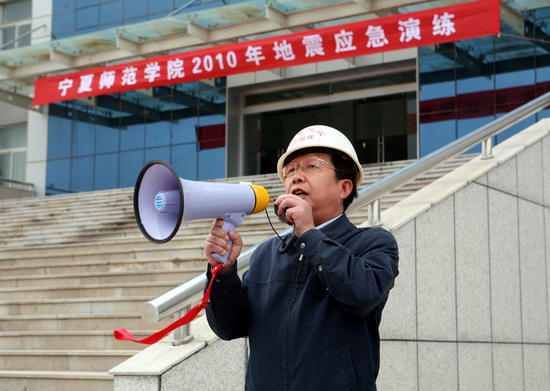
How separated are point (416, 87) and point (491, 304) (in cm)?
1458

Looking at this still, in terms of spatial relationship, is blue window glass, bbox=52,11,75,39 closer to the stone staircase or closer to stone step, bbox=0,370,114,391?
the stone staircase

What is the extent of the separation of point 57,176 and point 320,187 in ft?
78.3

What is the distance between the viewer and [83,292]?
8.44 metres

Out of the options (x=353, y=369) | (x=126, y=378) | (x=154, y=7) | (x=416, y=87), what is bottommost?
(x=126, y=378)

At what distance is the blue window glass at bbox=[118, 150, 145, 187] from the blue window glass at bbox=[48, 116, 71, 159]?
7.23 ft

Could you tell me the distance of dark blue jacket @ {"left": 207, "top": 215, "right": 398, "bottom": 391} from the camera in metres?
2.59

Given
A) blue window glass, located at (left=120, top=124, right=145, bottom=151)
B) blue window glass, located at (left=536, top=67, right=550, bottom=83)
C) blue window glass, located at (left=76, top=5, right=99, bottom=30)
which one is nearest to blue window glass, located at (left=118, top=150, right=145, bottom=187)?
blue window glass, located at (left=120, top=124, right=145, bottom=151)

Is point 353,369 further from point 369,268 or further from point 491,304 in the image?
point 491,304

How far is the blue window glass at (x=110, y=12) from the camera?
25.3 metres

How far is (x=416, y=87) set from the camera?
2061 cm

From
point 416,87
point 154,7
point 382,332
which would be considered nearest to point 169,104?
point 154,7

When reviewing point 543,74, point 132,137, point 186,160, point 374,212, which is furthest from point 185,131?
point 374,212

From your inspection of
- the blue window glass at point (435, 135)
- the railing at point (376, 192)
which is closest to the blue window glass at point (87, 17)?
the blue window glass at point (435, 135)

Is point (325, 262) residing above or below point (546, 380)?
above
